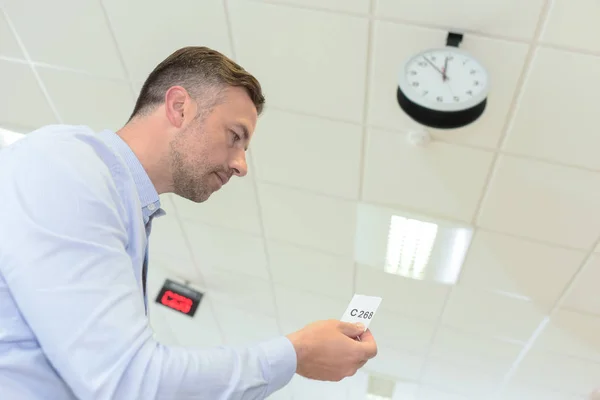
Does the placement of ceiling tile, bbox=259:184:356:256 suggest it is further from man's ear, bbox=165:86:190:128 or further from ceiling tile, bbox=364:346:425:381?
ceiling tile, bbox=364:346:425:381

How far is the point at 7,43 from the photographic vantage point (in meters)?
2.73

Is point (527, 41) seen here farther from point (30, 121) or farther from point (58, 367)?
point (30, 121)

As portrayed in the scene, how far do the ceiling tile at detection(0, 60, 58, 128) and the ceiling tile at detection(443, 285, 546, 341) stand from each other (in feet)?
8.54

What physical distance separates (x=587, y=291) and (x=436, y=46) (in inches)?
62.4

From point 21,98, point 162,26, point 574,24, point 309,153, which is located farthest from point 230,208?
point 574,24

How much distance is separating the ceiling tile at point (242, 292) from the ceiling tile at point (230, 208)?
636 mm

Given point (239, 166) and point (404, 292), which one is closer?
point (239, 166)

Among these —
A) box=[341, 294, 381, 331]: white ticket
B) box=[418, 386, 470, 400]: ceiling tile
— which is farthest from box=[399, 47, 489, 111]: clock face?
box=[418, 386, 470, 400]: ceiling tile

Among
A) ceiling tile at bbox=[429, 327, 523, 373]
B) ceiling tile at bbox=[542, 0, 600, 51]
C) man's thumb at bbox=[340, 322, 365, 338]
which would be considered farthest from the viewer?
ceiling tile at bbox=[429, 327, 523, 373]

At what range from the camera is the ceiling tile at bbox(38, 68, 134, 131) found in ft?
9.19

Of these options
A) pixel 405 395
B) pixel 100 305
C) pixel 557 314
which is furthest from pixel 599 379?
pixel 100 305

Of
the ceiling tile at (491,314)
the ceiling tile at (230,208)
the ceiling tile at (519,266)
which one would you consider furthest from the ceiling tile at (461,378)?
the ceiling tile at (230,208)

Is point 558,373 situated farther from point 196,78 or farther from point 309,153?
point 196,78

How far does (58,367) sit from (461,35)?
1619 mm
